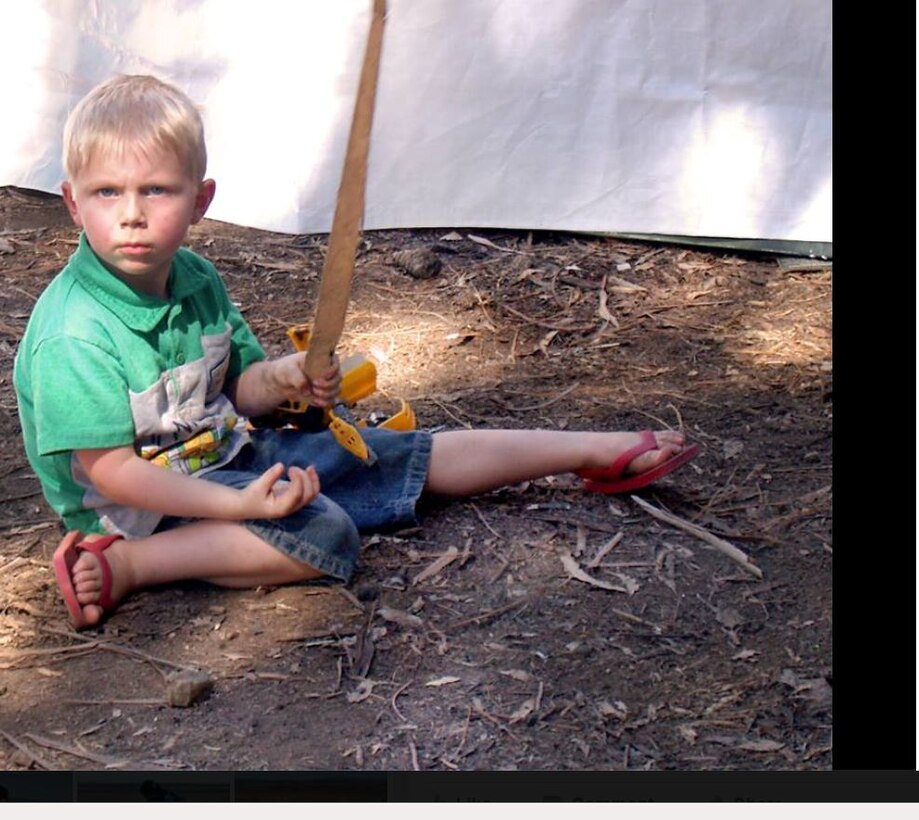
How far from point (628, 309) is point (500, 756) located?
111 cm

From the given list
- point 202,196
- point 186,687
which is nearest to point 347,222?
point 202,196

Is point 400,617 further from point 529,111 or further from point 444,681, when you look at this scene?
point 529,111

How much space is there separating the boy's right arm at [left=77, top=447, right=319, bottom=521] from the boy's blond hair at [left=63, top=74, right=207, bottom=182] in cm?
31

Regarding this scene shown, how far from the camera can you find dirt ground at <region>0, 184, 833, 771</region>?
1412mm

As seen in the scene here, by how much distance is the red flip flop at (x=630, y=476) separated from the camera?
1.78 metres

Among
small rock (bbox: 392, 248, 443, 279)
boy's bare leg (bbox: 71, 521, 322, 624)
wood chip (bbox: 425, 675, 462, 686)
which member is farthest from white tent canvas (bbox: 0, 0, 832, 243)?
wood chip (bbox: 425, 675, 462, 686)

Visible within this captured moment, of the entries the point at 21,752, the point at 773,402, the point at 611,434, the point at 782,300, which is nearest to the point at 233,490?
the point at 21,752

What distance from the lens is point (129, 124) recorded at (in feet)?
5.09

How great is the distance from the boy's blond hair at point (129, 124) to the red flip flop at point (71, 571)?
39cm

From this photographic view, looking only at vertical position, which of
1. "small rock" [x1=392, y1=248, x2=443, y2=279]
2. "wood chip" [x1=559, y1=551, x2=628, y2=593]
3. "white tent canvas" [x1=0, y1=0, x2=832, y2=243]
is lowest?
"wood chip" [x1=559, y1=551, x2=628, y2=593]

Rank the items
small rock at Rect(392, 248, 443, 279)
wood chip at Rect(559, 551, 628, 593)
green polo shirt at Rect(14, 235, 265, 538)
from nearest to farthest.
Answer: green polo shirt at Rect(14, 235, 265, 538) < wood chip at Rect(559, 551, 628, 593) < small rock at Rect(392, 248, 443, 279)

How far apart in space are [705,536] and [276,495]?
514 millimetres

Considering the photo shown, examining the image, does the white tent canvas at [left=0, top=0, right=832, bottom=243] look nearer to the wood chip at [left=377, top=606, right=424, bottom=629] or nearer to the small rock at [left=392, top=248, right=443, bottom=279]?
the small rock at [left=392, top=248, right=443, bottom=279]

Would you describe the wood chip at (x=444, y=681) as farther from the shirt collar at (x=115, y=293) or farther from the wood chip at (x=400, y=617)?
the shirt collar at (x=115, y=293)
